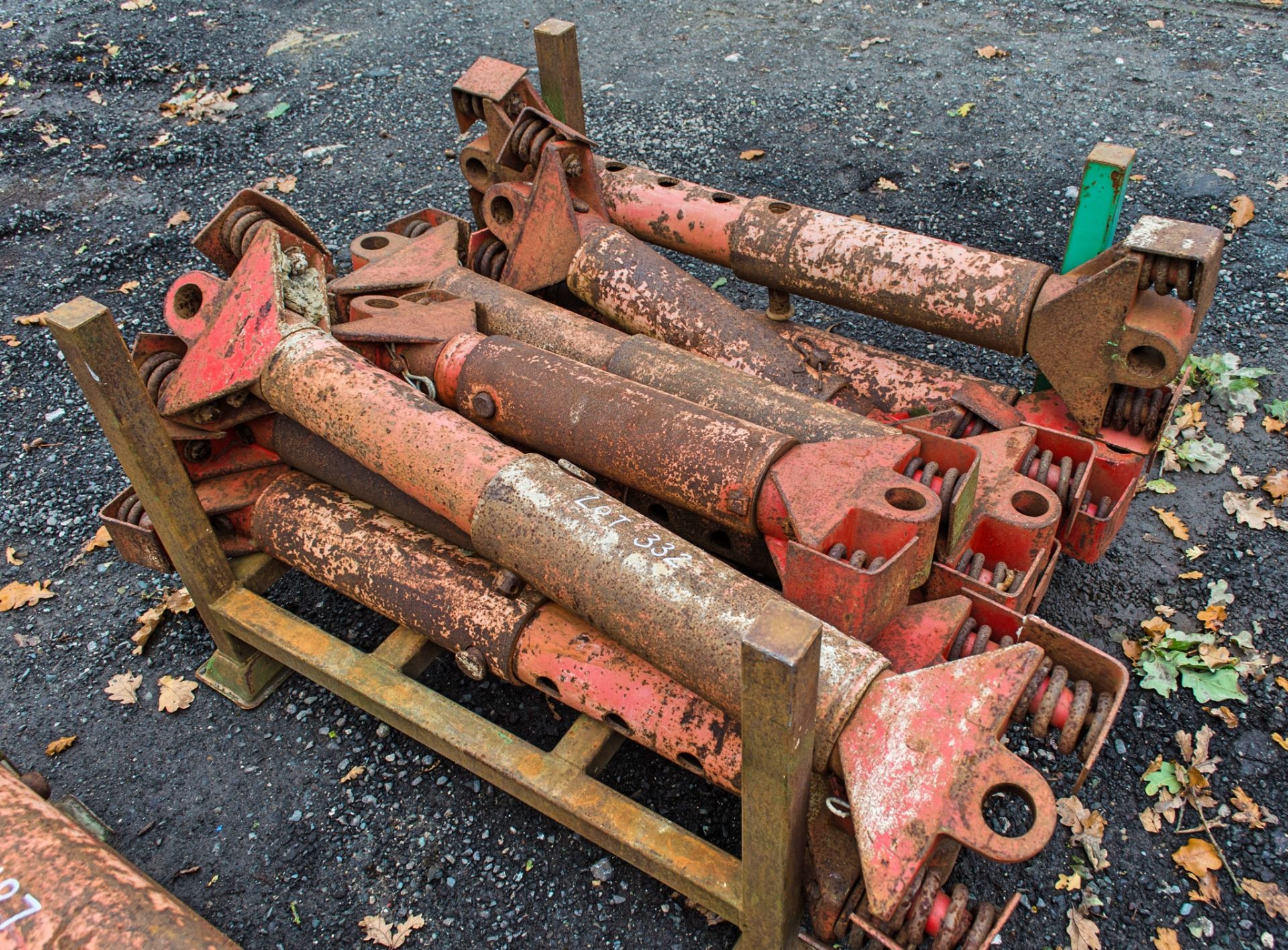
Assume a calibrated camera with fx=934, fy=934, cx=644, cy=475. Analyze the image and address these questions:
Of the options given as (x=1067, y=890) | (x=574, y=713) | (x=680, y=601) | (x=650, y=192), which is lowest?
(x=1067, y=890)

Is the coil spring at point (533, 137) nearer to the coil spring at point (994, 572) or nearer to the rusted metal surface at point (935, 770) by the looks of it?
the coil spring at point (994, 572)

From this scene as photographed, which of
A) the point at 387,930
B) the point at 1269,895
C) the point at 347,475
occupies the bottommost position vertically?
the point at 1269,895

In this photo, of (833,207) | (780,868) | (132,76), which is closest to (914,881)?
(780,868)

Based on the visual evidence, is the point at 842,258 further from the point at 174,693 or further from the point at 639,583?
the point at 174,693

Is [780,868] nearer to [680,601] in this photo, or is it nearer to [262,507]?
[680,601]

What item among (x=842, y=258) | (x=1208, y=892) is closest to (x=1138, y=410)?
(x=842, y=258)

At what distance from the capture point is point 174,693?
3.48 m

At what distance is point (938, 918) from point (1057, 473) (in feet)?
4.41

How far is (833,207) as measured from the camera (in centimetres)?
574

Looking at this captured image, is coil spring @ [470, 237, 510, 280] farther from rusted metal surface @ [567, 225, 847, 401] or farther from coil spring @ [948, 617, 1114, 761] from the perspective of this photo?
coil spring @ [948, 617, 1114, 761]

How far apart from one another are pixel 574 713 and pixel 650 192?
2.11 metres

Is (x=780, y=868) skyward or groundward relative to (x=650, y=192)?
groundward

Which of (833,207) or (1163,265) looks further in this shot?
(833,207)

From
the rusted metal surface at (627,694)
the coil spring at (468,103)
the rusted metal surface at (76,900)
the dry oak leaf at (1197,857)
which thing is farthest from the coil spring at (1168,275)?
the rusted metal surface at (76,900)
